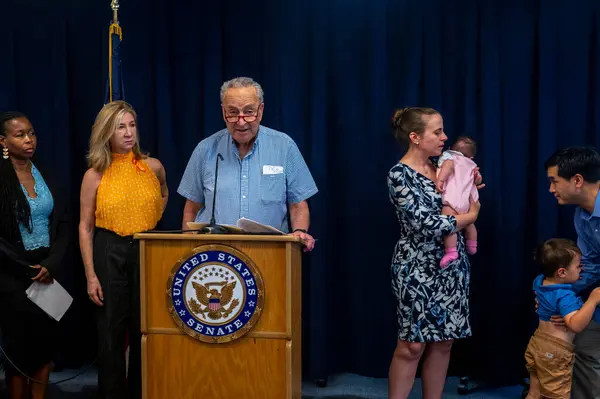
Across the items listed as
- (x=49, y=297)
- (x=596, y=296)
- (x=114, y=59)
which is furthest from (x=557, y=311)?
(x=114, y=59)

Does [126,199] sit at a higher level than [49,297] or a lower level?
higher

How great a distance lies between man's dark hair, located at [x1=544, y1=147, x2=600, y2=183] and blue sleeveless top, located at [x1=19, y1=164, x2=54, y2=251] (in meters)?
2.46

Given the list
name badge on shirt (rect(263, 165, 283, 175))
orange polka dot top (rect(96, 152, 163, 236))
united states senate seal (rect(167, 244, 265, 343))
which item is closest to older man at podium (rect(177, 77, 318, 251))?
name badge on shirt (rect(263, 165, 283, 175))

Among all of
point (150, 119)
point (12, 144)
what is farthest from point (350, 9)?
point (12, 144)

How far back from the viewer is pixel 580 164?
268 centimetres

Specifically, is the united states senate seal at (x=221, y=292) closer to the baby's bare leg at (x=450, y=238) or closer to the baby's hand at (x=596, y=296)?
the baby's bare leg at (x=450, y=238)

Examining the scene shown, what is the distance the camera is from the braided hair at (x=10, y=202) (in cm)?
305

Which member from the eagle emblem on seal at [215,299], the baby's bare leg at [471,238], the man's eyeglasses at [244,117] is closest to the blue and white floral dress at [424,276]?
the baby's bare leg at [471,238]

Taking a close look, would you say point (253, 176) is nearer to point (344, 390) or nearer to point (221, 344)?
point (221, 344)

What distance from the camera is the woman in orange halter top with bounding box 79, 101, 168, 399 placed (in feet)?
9.89

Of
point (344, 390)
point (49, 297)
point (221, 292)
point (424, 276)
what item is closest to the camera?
point (221, 292)

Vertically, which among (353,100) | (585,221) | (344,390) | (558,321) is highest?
(353,100)

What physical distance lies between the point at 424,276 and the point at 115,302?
1477 millimetres

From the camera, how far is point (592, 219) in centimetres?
269
